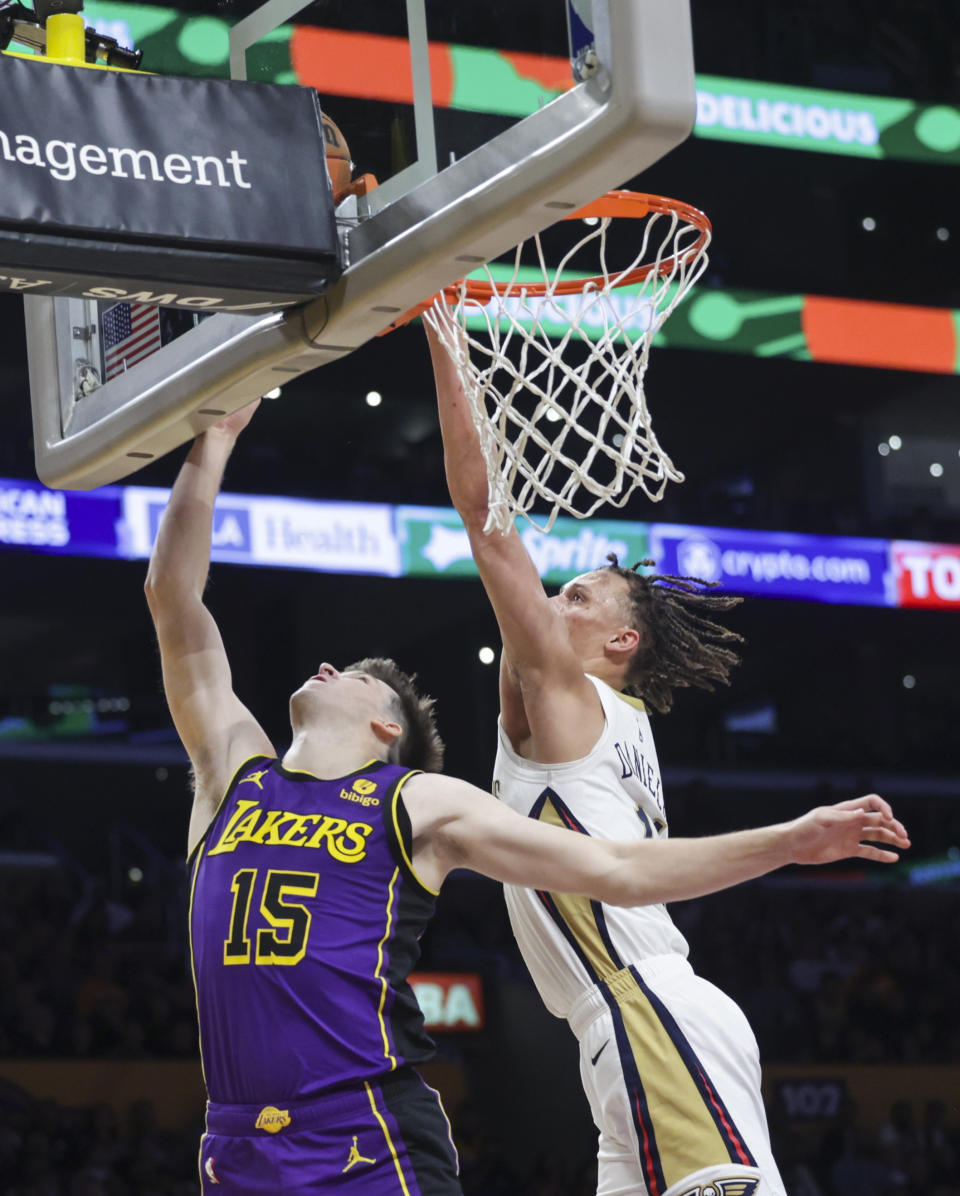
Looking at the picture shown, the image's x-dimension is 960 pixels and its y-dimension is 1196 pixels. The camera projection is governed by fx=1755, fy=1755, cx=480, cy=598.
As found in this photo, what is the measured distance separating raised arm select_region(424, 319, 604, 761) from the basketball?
0.74 metres

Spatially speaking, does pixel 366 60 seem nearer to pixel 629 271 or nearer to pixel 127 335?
pixel 127 335

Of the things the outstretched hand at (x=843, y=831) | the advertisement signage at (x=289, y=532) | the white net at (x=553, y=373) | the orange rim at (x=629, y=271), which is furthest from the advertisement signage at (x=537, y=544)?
the outstretched hand at (x=843, y=831)

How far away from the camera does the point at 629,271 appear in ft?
14.2

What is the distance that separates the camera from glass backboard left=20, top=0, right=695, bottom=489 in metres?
2.79

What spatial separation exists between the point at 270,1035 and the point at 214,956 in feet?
0.66

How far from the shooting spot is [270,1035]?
3281mm

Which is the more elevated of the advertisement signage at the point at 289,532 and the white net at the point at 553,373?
the advertisement signage at the point at 289,532

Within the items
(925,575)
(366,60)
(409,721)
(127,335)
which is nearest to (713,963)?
(925,575)

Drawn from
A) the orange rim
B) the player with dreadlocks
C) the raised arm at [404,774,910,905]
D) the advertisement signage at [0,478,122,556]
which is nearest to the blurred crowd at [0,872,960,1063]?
the advertisement signage at [0,478,122,556]

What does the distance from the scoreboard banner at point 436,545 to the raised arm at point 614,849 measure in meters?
10.0

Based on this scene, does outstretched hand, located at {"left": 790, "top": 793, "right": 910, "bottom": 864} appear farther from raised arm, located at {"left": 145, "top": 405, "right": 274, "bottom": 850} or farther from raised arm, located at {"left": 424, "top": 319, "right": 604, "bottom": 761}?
raised arm, located at {"left": 145, "top": 405, "right": 274, "bottom": 850}

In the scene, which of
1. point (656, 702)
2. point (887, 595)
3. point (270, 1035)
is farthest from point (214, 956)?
point (887, 595)

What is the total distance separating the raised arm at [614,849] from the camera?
3.19 meters

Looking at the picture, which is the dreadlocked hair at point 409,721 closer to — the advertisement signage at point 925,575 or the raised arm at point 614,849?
the raised arm at point 614,849
